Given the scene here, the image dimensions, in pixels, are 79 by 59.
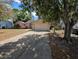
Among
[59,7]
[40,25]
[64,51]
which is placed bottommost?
[64,51]

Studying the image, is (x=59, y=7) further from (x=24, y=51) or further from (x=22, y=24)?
(x=22, y=24)

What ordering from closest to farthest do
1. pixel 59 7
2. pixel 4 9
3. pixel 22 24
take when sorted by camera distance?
pixel 59 7, pixel 4 9, pixel 22 24

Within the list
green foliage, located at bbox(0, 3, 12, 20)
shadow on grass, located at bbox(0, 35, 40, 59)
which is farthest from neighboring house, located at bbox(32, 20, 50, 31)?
shadow on grass, located at bbox(0, 35, 40, 59)

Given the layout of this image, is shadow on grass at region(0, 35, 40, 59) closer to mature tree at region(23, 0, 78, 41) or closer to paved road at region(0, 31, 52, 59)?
paved road at region(0, 31, 52, 59)

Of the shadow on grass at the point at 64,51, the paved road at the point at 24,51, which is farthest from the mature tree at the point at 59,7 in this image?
the paved road at the point at 24,51

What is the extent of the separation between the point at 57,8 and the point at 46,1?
6.55 ft

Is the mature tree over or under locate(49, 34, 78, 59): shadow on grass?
over

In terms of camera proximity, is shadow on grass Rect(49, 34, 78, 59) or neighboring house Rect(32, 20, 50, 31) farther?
neighboring house Rect(32, 20, 50, 31)

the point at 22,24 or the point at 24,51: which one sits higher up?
the point at 22,24

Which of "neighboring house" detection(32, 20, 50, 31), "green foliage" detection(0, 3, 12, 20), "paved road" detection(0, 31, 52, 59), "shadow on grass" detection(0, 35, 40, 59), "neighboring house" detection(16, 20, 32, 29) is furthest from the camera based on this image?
"neighboring house" detection(16, 20, 32, 29)

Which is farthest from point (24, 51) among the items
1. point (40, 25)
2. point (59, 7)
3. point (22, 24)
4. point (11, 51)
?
point (22, 24)

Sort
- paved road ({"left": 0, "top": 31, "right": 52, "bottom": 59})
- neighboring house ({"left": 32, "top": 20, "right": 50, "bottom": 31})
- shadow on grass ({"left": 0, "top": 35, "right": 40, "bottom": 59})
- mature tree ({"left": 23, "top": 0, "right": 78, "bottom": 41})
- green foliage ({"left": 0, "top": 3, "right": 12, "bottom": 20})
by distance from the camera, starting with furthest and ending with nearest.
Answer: neighboring house ({"left": 32, "top": 20, "right": 50, "bottom": 31}) < green foliage ({"left": 0, "top": 3, "right": 12, "bottom": 20}) < mature tree ({"left": 23, "top": 0, "right": 78, "bottom": 41}) < shadow on grass ({"left": 0, "top": 35, "right": 40, "bottom": 59}) < paved road ({"left": 0, "top": 31, "right": 52, "bottom": 59})

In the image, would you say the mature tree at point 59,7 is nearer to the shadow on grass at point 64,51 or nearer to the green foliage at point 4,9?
the shadow on grass at point 64,51

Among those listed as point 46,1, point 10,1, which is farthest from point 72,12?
point 10,1
